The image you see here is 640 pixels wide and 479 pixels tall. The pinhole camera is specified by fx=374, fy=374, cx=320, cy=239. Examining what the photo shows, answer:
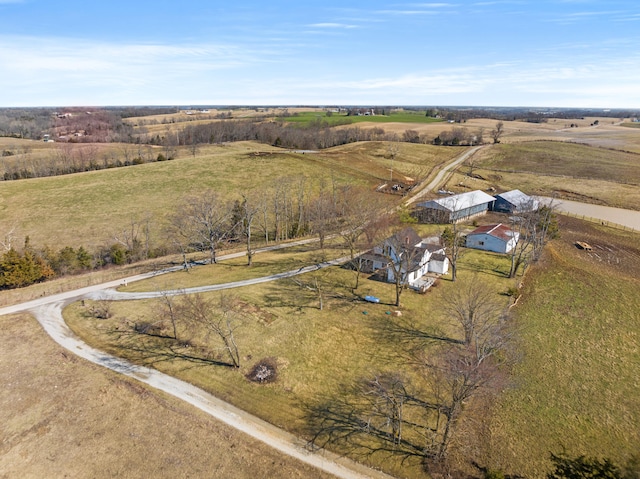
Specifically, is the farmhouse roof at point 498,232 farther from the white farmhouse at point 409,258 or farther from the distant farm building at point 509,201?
the distant farm building at point 509,201

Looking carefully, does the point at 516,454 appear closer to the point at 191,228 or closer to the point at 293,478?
the point at 293,478

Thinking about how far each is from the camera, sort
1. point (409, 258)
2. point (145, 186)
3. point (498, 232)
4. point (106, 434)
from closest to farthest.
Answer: point (106, 434) < point (409, 258) < point (498, 232) < point (145, 186)

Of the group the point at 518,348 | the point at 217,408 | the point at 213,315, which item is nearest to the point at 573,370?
the point at 518,348

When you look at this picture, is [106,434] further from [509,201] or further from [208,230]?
[509,201]

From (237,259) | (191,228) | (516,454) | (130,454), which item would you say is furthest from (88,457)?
(191,228)

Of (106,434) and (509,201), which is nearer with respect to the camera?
(106,434)

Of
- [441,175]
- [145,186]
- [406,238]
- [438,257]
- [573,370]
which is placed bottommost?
[573,370]
